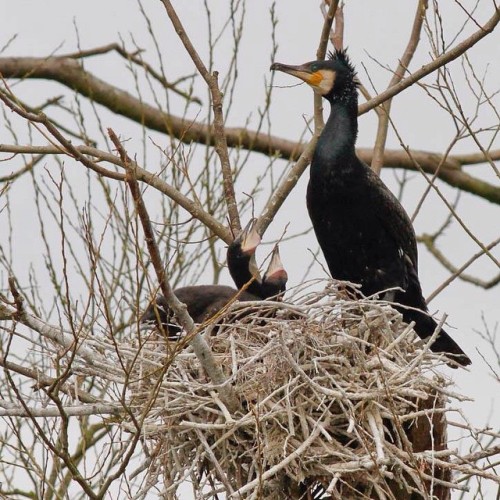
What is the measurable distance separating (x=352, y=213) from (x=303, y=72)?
2.65ft

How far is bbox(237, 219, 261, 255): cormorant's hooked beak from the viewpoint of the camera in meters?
7.04

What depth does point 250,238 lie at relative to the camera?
23.2ft

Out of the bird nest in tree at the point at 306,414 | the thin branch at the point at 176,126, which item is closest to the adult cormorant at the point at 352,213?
the bird nest in tree at the point at 306,414

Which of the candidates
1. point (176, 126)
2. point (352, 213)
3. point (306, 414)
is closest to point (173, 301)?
point (306, 414)

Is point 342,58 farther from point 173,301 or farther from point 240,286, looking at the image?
point 173,301

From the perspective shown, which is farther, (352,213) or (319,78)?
(319,78)

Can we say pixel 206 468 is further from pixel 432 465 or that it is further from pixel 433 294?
pixel 433 294

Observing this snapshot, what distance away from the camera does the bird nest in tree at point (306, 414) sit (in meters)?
5.46

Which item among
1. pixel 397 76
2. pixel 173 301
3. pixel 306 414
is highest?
pixel 397 76

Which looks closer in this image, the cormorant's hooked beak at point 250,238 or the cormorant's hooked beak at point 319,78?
the cormorant's hooked beak at point 250,238

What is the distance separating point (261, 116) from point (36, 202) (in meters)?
1.51

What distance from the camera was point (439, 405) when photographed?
233 inches

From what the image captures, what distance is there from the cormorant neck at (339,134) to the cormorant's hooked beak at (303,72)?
0.14m

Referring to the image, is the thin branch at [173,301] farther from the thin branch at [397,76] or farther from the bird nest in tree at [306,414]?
the thin branch at [397,76]
